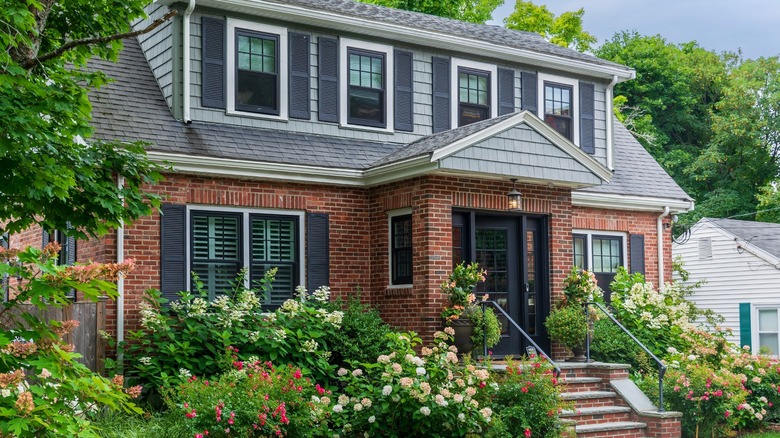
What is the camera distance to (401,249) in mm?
13805

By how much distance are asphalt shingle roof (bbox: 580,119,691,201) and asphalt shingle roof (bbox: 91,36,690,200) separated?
414 cm

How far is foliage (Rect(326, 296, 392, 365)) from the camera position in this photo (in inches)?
495

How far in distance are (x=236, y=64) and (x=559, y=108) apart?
20.5 feet

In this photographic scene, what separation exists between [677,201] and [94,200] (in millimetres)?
12014

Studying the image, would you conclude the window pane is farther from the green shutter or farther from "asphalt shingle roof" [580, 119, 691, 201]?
"asphalt shingle roof" [580, 119, 691, 201]

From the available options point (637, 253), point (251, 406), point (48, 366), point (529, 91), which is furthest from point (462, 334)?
point (48, 366)

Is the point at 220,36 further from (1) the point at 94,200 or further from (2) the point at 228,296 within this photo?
(1) the point at 94,200

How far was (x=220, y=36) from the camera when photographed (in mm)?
13734

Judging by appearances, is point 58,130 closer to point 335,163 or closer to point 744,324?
point 335,163

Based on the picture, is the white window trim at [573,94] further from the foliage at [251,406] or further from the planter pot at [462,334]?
the foliage at [251,406]

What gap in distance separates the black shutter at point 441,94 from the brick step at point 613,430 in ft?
19.0

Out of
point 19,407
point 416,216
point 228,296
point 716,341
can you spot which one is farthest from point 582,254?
point 19,407

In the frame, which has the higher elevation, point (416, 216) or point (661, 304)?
point (416, 216)

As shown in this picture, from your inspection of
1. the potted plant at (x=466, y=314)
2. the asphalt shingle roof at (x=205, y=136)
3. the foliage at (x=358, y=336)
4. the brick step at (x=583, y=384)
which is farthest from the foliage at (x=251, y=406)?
the brick step at (x=583, y=384)
